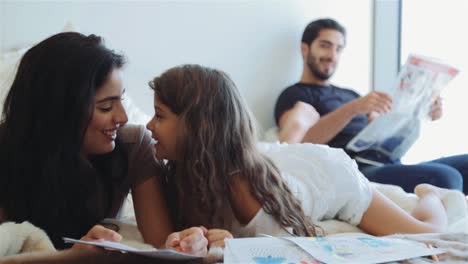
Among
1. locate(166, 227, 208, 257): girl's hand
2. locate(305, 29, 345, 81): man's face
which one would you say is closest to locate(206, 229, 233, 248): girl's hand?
→ locate(166, 227, 208, 257): girl's hand

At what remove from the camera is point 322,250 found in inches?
29.5

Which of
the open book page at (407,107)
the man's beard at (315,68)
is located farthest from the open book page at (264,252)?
the man's beard at (315,68)

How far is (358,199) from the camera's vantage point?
47.4 inches

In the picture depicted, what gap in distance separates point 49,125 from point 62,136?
0.11ft

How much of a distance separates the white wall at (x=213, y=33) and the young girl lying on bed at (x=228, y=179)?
60 cm

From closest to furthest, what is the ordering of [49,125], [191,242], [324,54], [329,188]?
[191,242], [49,125], [329,188], [324,54]

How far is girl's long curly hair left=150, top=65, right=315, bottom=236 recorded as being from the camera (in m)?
1.09

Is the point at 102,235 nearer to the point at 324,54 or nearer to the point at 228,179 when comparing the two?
the point at 228,179

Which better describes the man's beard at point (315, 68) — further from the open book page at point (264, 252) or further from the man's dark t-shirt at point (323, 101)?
the open book page at point (264, 252)

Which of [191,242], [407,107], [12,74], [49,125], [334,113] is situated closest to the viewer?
[191,242]

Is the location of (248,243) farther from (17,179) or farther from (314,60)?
(314,60)

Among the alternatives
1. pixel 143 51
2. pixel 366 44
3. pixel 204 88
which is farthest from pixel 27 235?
Answer: pixel 366 44

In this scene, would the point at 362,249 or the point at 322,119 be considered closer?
the point at 362,249

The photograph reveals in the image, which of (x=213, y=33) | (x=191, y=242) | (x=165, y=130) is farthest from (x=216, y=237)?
(x=213, y=33)
